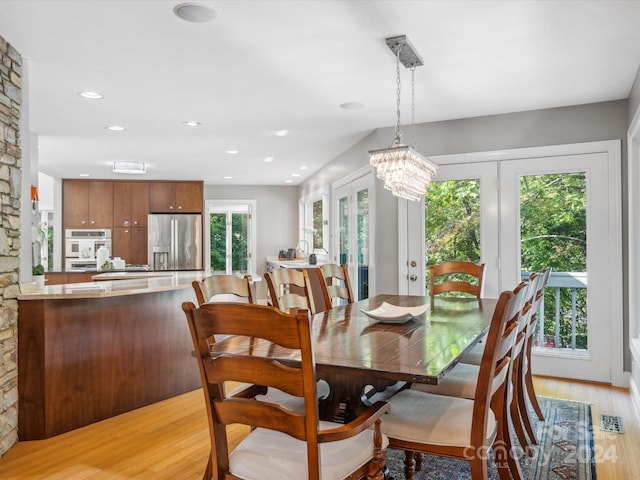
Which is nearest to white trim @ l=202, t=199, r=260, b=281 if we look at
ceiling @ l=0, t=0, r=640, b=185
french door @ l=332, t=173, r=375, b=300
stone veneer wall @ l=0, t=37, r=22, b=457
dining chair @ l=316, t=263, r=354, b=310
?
french door @ l=332, t=173, r=375, b=300

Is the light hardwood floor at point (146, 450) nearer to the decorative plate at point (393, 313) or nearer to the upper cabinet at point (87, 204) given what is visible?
the decorative plate at point (393, 313)

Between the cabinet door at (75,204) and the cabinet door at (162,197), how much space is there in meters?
1.11

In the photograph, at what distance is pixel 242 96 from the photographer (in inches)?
150

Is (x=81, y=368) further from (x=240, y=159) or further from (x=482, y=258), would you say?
(x=240, y=159)

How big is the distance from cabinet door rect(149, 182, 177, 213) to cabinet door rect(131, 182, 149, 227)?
0.29 ft

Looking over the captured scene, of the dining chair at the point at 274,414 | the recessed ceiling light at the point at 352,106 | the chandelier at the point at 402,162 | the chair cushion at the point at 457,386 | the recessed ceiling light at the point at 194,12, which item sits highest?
the recessed ceiling light at the point at 352,106

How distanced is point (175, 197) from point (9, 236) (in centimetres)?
589

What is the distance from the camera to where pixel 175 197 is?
853 cm

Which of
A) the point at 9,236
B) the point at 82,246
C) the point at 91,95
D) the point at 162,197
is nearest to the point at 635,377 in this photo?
the point at 9,236

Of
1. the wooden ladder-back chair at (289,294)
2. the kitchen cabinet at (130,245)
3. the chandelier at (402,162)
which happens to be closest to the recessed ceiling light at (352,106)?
the chandelier at (402,162)

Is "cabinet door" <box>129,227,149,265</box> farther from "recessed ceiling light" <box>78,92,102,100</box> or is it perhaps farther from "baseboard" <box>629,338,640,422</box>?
"baseboard" <box>629,338,640,422</box>

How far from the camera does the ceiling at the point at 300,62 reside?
2438mm

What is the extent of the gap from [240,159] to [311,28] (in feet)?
13.8

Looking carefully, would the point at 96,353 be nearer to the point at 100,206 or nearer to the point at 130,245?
the point at 130,245
